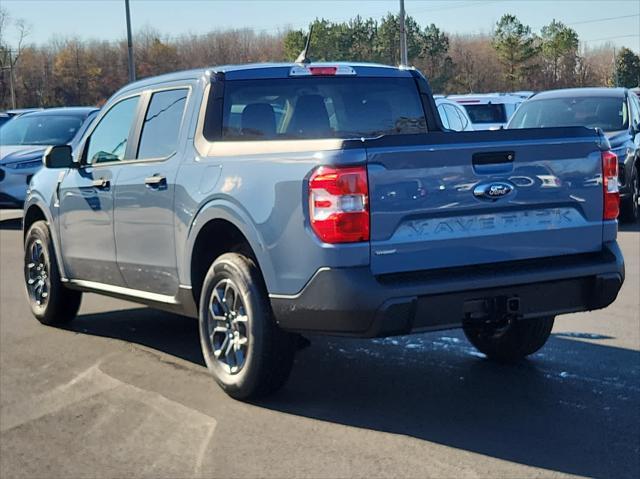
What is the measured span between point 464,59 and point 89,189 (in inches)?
2073

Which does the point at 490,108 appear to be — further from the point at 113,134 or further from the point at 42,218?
the point at 113,134

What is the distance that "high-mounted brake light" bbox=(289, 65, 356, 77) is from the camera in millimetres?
6406

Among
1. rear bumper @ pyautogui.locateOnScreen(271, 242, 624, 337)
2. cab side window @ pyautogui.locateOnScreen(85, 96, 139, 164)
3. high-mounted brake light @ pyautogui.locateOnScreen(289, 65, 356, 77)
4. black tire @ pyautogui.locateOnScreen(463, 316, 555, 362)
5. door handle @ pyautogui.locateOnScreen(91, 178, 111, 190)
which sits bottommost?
black tire @ pyautogui.locateOnScreen(463, 316, 555, 362)

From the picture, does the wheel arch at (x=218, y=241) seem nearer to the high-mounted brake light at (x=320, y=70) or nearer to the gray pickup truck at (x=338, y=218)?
the gray pickup truck at (x=338, y=218)

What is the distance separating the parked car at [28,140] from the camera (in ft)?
48.9

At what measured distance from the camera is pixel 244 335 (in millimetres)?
5398

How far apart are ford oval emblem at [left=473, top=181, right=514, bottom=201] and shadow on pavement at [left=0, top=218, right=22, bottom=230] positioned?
12.1 meters

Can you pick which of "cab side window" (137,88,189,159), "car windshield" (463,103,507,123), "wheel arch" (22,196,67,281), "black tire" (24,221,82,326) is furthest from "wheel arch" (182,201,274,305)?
"car windshield" (463,103,507,123)

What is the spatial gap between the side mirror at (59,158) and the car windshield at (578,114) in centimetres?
810

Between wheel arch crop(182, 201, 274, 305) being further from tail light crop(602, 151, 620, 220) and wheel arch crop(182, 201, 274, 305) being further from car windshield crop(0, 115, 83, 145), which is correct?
car windshield crop(0, 115, 83, 145)

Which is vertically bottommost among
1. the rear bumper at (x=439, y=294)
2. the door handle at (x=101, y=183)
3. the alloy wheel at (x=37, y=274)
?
the alloy wheel at (x=37, y=274)

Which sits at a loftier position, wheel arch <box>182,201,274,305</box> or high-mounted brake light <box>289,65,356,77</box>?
high-mounted brake light <box>289,65,356,77</box>

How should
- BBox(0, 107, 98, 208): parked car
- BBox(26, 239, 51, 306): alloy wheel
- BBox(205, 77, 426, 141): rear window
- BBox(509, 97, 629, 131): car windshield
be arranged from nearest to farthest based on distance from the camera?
1. BBox(205, 77, 426, 141): rear window
2. BBox(26, 239, 51, 306): alloy wheel
3. BBox(509, 97, 629, 131): car windshield
4. BBox(0, 107, 98, 208): parked car

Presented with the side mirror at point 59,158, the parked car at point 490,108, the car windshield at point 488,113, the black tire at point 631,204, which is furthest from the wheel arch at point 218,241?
the car windshield at point 488,113
